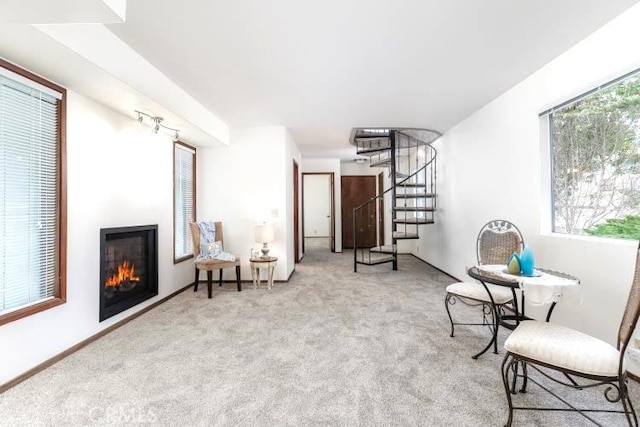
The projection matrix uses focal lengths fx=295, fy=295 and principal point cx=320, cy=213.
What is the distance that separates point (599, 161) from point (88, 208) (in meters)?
4.20

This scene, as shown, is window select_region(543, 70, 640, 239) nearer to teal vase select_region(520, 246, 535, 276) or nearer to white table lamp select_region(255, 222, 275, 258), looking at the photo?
teal vase select_region(520, 246, 535, 276)

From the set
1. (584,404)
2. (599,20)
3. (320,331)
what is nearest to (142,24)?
(320,331)

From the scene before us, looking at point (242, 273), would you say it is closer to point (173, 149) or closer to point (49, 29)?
point (173, 149)

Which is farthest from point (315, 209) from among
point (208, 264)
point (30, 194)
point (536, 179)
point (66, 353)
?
point (30, 194)

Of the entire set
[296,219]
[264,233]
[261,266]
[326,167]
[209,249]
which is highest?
[326,167]

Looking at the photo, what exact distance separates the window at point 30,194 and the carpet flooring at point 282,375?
23.7 inches

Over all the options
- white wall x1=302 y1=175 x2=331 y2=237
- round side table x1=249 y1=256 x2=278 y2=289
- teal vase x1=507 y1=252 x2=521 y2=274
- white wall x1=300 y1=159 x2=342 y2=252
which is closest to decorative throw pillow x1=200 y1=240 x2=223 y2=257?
round side table x1=249 y1=256 x2=278 y2=289

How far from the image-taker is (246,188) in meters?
4.56

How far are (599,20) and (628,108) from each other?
2.09 feet

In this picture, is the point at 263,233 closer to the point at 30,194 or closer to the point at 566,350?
the point at 30,194

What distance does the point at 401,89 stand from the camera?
10.3 ft

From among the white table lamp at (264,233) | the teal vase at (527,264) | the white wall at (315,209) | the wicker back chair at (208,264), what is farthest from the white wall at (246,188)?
the white wall at (315,209)

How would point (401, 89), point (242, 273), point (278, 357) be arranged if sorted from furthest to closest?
point (242, 273), point (401, 89), point (278, 357)

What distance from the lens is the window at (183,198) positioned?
158 inches
